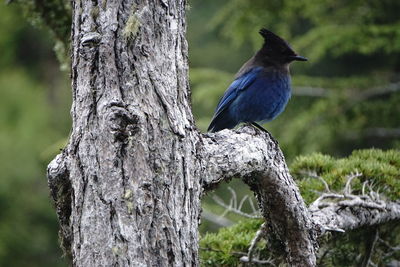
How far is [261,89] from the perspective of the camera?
5953 mm

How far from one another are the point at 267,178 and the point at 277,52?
2.36 m

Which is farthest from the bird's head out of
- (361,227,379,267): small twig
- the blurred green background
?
(361,227,379,267): small twig

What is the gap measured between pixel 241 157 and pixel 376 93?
523 centimetres

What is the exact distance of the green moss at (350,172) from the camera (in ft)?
15.5

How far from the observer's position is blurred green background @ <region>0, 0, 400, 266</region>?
27.7ft

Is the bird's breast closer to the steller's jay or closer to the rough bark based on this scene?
the steller's jay

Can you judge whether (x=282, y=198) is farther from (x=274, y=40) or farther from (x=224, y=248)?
(x=274, y=40)

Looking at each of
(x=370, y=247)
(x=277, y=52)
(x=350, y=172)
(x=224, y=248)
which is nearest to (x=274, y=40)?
(x=277, y=52)

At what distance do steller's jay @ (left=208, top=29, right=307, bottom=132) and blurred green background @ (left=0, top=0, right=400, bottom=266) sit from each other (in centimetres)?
91

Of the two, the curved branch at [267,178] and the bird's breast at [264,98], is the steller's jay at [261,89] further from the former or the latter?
the curved branch at [267,178]

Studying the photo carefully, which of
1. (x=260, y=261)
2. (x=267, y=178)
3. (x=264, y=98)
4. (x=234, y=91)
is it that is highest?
(x=234, y=91)

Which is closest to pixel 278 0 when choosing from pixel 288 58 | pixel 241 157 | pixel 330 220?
pixel 288 58

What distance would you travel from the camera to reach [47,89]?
1691cm

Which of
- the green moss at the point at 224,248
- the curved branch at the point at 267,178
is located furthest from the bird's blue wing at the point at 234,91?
the curved branch at the point at 267,178
